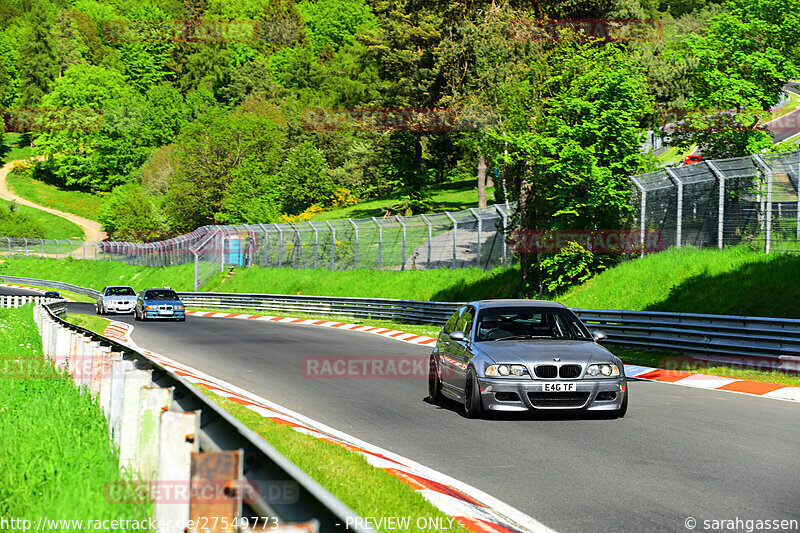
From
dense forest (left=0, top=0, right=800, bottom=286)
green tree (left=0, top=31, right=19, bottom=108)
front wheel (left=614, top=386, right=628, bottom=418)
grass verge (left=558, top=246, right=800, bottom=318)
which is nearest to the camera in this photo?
front wheel (left=614, top=386, right=628, bottom=418)

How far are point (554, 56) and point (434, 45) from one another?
3799 cm

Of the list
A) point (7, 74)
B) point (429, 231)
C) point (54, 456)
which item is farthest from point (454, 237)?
point (7, 74)

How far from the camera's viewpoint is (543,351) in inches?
426

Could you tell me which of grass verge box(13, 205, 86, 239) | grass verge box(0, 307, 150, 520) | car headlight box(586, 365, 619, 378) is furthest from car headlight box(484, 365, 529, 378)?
grass verge box(13, 205, 86, 239)

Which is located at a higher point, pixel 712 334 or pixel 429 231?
pixel 429 231

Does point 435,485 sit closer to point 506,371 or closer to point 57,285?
point 506,371

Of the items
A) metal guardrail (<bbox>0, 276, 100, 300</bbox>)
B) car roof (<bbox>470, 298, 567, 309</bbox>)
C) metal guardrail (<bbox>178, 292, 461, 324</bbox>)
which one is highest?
car roof (<bbox>470, 298, 567, 309</bbox>)

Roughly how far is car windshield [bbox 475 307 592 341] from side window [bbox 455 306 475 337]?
214mm

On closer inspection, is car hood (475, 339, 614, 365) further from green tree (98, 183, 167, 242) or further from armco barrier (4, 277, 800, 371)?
green tree (98, 183, 167, 242)

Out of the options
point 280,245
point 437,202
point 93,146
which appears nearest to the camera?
point 280,245

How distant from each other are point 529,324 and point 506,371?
161 cm

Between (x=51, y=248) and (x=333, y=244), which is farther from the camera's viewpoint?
(x=51, y=248)

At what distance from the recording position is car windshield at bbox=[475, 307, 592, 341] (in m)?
11.8

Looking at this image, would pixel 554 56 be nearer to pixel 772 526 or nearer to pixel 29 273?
pixel 772 526
